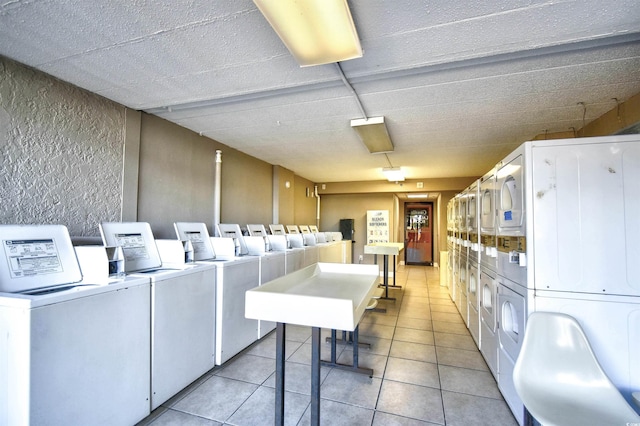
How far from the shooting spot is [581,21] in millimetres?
1609

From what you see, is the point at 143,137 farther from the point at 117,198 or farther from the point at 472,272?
the point at 472,272

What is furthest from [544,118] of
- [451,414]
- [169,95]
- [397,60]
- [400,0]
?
[169,95]

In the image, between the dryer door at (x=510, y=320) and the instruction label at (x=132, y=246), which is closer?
the dryer door at (x=510, y=320)

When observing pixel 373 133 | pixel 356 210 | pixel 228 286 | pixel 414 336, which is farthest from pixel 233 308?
A: pixel 356 210

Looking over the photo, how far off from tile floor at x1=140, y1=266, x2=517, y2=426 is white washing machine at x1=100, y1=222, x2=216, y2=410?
0.17 meters

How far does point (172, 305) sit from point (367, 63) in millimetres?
2253

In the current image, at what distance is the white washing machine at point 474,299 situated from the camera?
2945mm

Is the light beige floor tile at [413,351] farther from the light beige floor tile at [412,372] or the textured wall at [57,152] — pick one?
the textured wall at [57,152]

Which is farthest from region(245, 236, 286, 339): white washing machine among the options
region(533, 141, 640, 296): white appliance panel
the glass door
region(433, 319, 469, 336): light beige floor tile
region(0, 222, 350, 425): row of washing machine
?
the glass door

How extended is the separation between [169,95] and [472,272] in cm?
360

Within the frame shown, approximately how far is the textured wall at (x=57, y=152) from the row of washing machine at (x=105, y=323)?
1.52 ft

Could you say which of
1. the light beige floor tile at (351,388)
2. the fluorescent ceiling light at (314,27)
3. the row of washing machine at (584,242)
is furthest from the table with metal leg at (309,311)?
the fluorescent ceiling light at (314,27)

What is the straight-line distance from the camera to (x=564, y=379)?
4.77 ft

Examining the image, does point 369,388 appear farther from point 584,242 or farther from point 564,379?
point 584,242
